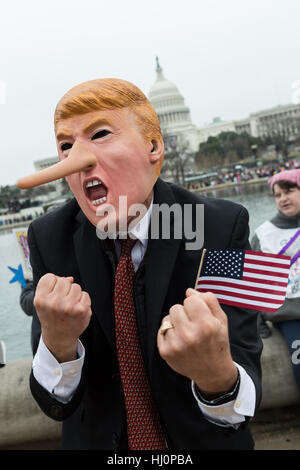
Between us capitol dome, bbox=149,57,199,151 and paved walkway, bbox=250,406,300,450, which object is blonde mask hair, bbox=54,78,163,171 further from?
us capitol dome, bbox=149,57,199,151

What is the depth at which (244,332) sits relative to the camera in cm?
183

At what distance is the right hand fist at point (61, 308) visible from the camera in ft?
4.98

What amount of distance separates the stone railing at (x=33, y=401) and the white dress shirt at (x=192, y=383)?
1159 mm

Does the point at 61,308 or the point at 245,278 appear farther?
the point at 245,278

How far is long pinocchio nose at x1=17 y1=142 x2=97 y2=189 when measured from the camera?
1537 mm

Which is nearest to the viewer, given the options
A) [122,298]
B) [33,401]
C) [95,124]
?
[95,124]

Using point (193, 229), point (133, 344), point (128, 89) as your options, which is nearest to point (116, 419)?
point (133, 344)

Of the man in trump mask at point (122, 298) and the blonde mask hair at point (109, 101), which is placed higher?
the blonde mask hair at point (109, 101)

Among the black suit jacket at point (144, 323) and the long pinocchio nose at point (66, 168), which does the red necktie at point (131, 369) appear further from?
the long pinocchio nose at point (66, 168)

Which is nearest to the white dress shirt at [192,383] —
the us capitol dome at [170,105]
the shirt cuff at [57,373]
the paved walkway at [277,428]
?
the shirt cuff at [57,373]

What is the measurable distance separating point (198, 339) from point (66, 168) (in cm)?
70

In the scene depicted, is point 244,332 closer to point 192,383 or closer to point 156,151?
point 192,383

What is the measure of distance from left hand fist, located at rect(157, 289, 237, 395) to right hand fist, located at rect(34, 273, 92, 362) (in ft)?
1.02
